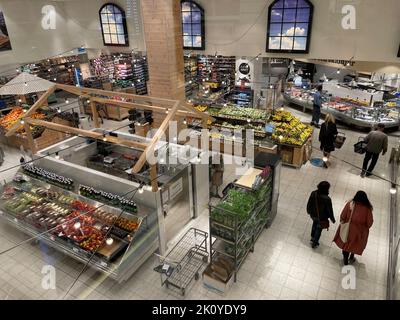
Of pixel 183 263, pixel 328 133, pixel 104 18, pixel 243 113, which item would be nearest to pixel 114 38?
pixel 104 18

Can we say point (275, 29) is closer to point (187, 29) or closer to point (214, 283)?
point (187, 29)

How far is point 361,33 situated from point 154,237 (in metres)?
8.04

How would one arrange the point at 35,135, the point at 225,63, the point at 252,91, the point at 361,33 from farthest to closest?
the point at 225,63 → the point at 252,91 → the point at 35,135 → the point at 361,33

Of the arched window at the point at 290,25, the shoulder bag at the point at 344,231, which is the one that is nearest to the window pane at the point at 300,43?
the arched window at the point at 290,25

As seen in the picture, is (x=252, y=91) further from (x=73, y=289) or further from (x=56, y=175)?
(x=73, y=289)

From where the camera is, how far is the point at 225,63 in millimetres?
14820

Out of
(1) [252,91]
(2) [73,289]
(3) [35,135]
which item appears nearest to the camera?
(2) [73,289]

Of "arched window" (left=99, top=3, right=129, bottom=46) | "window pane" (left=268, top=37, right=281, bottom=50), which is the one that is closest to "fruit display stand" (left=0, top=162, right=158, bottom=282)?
"window pane" (left=268, top=37, right=281, bottom=50)

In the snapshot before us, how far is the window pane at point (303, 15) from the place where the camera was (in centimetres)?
898

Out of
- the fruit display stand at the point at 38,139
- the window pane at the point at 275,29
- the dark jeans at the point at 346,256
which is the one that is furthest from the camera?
the fruit display stand at the point at 38,139

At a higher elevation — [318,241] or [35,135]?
[35,135]

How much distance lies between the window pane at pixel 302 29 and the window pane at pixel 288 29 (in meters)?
0.15

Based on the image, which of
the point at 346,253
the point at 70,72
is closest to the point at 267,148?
the point at 346,253

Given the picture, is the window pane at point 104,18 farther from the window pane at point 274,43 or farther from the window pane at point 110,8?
the window pane at point 274,43
